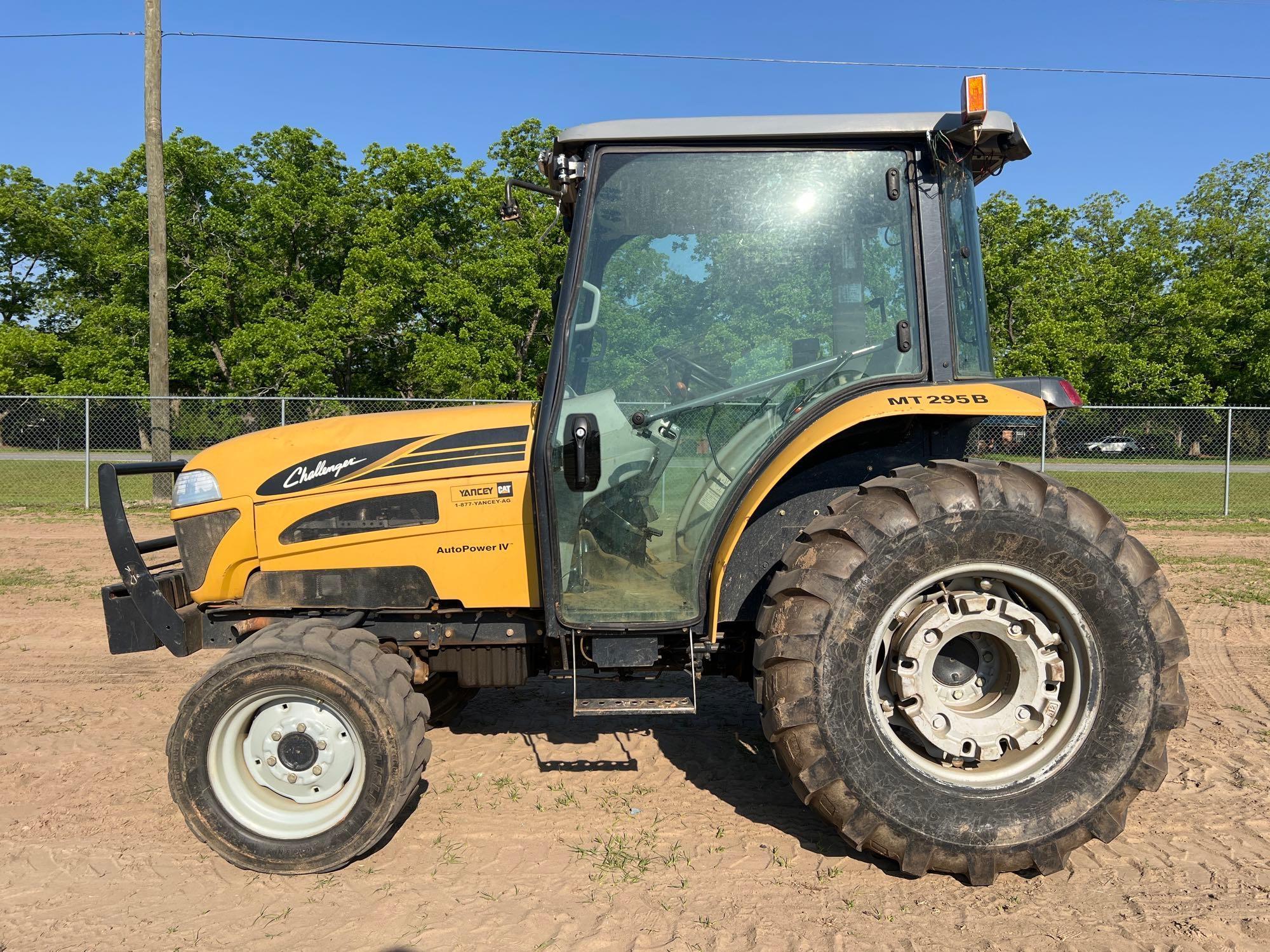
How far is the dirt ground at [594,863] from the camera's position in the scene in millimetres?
2877

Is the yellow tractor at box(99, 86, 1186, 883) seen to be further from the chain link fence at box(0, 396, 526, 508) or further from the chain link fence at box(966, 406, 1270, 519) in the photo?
the chain link fence at box(966, 406, 1270, 519)

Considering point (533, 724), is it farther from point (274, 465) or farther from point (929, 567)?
point (929, 567)

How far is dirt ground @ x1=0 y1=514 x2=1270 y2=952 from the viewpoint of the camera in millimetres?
2877

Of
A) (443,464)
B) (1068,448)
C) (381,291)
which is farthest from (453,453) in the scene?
(381,291)

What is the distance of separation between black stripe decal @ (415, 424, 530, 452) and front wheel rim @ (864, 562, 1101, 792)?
1.56m

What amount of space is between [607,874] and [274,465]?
2.07 meters

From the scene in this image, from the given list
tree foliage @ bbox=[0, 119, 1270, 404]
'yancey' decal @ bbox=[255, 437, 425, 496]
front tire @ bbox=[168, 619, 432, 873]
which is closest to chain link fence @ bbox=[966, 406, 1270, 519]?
tree foliage @ bbox=[0, 119, 1270, 404]

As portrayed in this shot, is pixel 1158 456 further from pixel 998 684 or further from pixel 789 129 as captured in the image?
pixel 789 129

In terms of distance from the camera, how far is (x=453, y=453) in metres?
3.62

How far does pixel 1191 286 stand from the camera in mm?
33562

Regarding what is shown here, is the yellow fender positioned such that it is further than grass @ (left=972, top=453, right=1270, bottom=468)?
No

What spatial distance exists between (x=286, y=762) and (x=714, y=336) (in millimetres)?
2250

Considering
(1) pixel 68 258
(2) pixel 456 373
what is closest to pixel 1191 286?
(2) pixel 456 373

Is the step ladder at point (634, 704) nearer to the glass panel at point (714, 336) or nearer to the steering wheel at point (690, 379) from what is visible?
the glass panel at point (714, 336)
